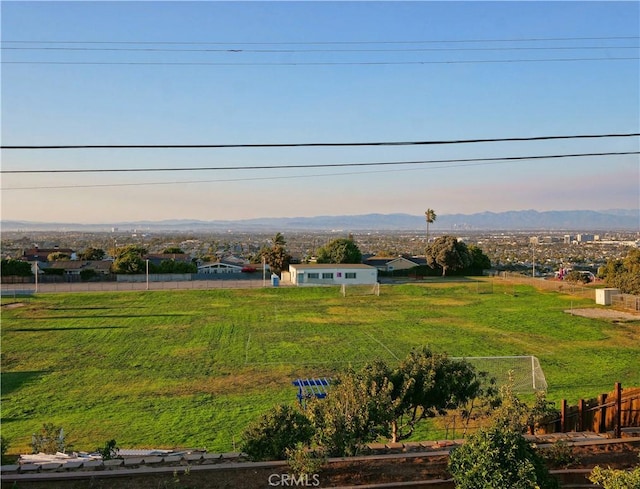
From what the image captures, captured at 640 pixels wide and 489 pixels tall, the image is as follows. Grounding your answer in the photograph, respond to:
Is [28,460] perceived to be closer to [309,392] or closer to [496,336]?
[309,392]

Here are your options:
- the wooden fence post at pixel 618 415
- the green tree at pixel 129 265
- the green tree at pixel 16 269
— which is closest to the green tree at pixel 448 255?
the green tree at pixel 129 265

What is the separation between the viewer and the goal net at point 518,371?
18016mm

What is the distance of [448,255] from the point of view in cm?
6288

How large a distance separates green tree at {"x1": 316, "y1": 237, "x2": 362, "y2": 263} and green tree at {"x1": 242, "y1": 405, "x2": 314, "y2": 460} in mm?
59390

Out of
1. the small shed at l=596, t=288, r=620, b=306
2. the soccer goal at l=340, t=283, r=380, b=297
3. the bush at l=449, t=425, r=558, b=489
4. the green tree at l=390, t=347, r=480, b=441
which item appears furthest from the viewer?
the soccer goal at l=340, t=283, r=380, b=297

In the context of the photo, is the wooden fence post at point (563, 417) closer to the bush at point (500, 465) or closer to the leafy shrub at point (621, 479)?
the bush at point (500, 465)

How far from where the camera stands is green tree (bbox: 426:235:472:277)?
62.9 metres

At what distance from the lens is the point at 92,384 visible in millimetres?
20688

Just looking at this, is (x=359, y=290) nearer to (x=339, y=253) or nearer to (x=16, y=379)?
(x=339, y=253)

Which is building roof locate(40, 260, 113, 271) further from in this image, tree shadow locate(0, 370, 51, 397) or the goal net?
the goal net

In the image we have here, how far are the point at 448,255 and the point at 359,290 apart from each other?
1720 cm

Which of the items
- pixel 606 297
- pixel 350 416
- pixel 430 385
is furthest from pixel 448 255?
pixel 350 416

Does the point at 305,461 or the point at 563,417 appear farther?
the point at 563,417

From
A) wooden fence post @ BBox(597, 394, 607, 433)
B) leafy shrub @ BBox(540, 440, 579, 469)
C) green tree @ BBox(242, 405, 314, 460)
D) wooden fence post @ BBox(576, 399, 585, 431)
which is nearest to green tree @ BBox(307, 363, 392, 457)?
green tree @ BBox(242, 405, 314, 460)
